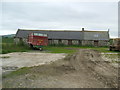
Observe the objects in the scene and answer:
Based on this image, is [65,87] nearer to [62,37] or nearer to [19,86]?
[19,86]

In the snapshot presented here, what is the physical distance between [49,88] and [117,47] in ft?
64.7

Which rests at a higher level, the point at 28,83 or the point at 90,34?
the point at 90,34

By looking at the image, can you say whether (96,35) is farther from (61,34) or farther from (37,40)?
(37,40)

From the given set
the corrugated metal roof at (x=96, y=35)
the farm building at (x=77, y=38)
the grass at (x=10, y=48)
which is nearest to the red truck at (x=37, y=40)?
the grass at (x=10, y=48)

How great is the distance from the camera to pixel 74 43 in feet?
126

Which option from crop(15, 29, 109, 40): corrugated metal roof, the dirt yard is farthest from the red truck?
crop(15, 29, 109, 40): corrugated metal roof

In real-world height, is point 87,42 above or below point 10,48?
above

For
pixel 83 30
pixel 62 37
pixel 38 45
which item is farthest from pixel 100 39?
pixel 38 45

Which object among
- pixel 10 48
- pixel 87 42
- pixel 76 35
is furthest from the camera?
pixel 76 35

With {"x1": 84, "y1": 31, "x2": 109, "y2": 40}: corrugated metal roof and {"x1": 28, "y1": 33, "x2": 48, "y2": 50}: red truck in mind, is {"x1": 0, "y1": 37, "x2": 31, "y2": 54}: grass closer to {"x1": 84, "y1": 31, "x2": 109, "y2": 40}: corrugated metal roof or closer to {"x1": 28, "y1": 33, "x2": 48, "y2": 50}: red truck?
{"x1": 28, "y1": 33, "x2": 48, "y2": 50}: red truck

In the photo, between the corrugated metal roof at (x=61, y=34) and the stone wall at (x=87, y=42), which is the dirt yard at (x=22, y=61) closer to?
the corrugated metal roof at (x=61, y=34)

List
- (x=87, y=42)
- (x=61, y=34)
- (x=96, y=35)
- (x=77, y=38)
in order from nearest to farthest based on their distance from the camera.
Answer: (x=87, y=42)
(x=77, y=38)
(x=96, y=35)
(x=61, y=34)

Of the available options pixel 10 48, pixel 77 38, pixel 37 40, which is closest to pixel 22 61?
pixel 10 48

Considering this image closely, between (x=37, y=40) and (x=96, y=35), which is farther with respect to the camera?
(x=96, y=35)
